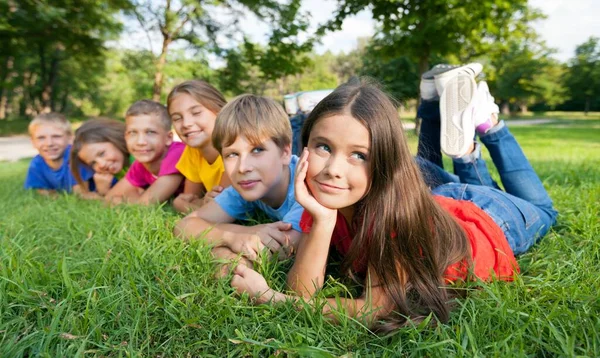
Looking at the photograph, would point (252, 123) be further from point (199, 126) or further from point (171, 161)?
point (171, 161)

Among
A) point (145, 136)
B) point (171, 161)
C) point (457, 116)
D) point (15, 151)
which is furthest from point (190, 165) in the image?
point (15, 151)

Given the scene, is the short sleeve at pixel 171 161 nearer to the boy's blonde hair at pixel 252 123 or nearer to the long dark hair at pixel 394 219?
the boy's blonde hair at pixel 252 123

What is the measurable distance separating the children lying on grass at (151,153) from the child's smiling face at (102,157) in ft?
1.10

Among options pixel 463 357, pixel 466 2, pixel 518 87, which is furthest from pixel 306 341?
pixel 518 87

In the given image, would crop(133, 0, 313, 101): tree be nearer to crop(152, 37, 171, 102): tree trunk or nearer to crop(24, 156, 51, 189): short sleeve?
crop(152, 37, 171, 102): tree trunk

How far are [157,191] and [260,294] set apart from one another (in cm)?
213

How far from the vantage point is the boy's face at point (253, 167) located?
240 centimetres

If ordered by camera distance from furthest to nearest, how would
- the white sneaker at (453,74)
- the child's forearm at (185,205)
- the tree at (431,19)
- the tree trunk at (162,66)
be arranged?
the tree trunk at (162,66)
the tree at (431,19)
the child's forearm at (185,205)
the white sneaker at (453,74)

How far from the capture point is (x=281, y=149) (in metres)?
2.56

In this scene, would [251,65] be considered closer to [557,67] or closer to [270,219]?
[270,219]

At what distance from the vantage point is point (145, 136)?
3.69 metres

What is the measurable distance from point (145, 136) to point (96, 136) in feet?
2.38

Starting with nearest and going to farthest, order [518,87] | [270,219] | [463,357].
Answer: [463,357] < [270,219] < [518,87]

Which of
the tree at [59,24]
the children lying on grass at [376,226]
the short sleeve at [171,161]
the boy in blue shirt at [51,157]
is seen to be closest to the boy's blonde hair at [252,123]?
the children lying on grass at [376,226]
